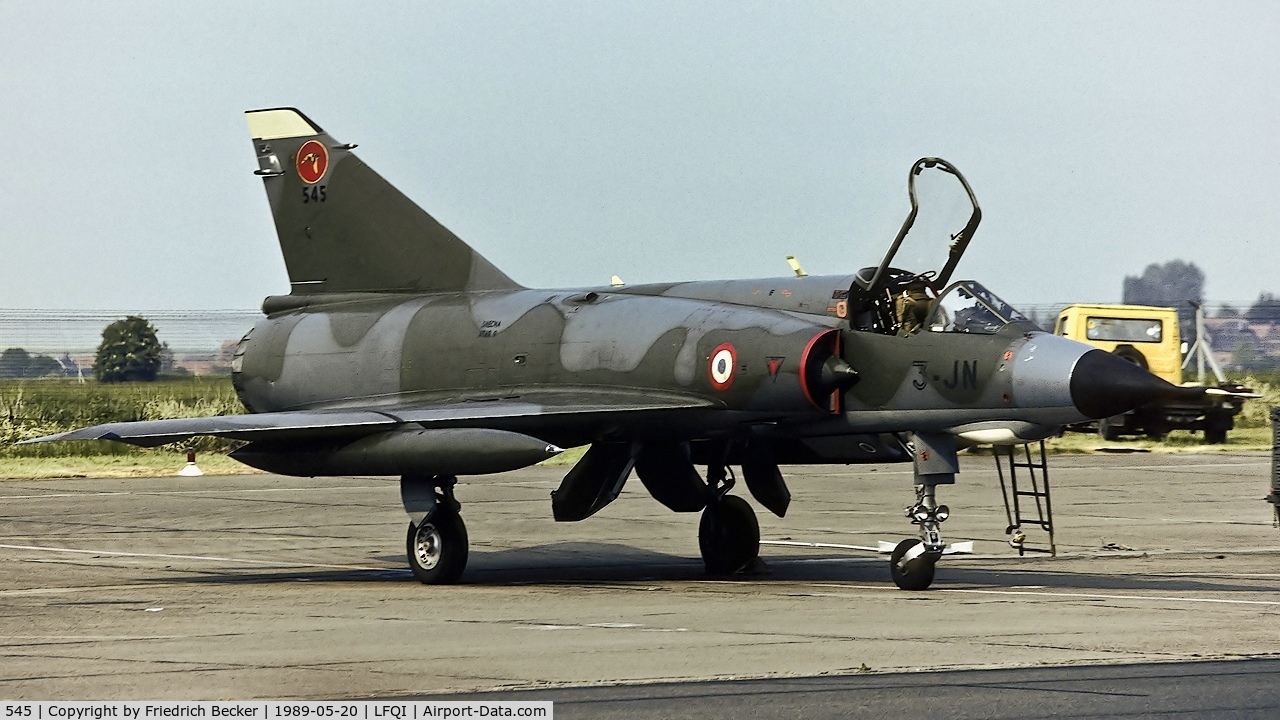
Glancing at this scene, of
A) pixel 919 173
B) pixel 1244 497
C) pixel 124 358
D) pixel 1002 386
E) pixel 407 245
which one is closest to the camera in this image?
pixel 1002 386

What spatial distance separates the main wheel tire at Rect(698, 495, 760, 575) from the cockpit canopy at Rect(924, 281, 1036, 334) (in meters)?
3.15

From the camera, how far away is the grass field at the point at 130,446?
28969 mm

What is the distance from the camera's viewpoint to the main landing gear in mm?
12570

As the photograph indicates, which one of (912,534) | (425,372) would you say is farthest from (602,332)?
(912,534)

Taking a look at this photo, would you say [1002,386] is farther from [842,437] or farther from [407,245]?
[407,245]

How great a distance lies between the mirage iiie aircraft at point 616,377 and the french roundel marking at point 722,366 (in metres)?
0.02

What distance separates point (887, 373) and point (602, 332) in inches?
120

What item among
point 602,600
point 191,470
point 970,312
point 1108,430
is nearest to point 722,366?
point 970,312

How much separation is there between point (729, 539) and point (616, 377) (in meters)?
2.09

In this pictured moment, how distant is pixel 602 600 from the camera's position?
12.4m

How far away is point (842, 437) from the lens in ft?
46.6

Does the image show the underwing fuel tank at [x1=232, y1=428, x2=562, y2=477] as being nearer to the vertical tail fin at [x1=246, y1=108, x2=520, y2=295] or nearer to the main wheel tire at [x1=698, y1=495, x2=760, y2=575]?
the main wheel tire at [x1=698, y1=495, x2=760, y2=575]

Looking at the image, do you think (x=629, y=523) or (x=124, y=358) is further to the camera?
(x=124, y=358)

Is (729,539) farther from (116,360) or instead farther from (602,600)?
(116,360)
